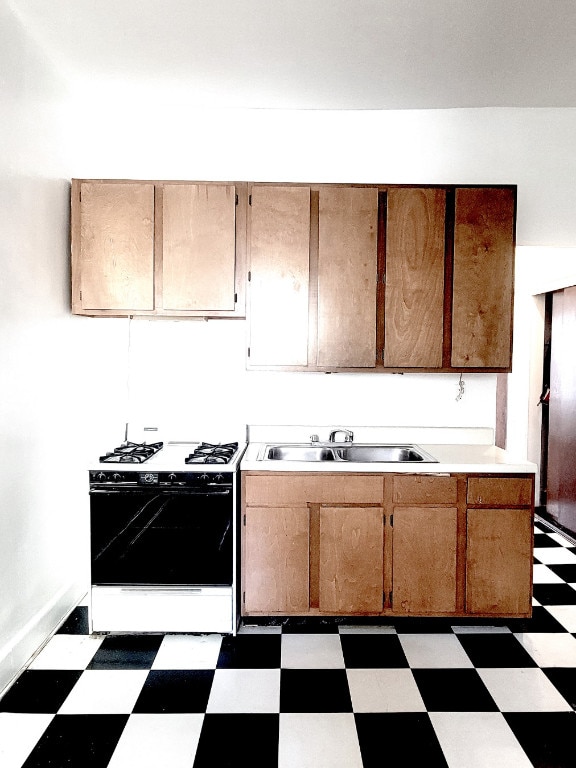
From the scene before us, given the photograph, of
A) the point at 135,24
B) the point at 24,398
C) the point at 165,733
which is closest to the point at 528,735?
the point at 165,733

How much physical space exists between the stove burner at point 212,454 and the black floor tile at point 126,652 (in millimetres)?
900

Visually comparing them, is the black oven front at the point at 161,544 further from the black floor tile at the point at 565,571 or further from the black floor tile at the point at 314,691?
the black floor tile at the point at 565,571

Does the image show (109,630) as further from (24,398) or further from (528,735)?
(528,735)

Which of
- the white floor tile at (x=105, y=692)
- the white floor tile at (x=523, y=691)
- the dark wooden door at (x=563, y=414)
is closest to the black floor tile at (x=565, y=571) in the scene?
the dark wooden door at (x=563, y=414)

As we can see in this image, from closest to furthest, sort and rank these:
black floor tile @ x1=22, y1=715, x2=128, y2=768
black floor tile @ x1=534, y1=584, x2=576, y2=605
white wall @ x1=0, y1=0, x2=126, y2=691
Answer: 1. black floor tile @ x1=22, y1=715, x2=128, y2=768
2. white wall @ x1=0, y1=0, x2=126, y2=691
3. black floor tile @ x1=534, y1=584, x2=576, y2=605

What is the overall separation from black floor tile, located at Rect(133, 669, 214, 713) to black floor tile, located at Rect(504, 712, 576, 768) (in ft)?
3.99

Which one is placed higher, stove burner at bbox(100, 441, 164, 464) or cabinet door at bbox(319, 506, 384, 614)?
stove burner at bbox(100, 441, 164, 464)

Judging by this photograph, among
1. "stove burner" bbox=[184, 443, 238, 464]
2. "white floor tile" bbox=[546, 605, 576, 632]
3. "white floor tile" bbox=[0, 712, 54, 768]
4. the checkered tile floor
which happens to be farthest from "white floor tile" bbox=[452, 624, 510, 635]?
"white floor tile" bbox=[0, 712, 54, 768]

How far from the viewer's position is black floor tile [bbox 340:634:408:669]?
8.95 ft

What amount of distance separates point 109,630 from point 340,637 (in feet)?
3.77

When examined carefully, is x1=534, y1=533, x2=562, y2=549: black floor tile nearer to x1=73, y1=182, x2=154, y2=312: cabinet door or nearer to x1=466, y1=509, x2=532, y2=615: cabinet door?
x1=466, y1=509, x2=532, y2=615: cabinet door

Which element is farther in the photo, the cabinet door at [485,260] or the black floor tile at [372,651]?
the cabinet door at [485,260]

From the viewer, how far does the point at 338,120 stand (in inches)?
143

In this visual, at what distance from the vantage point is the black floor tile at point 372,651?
2.73 m
